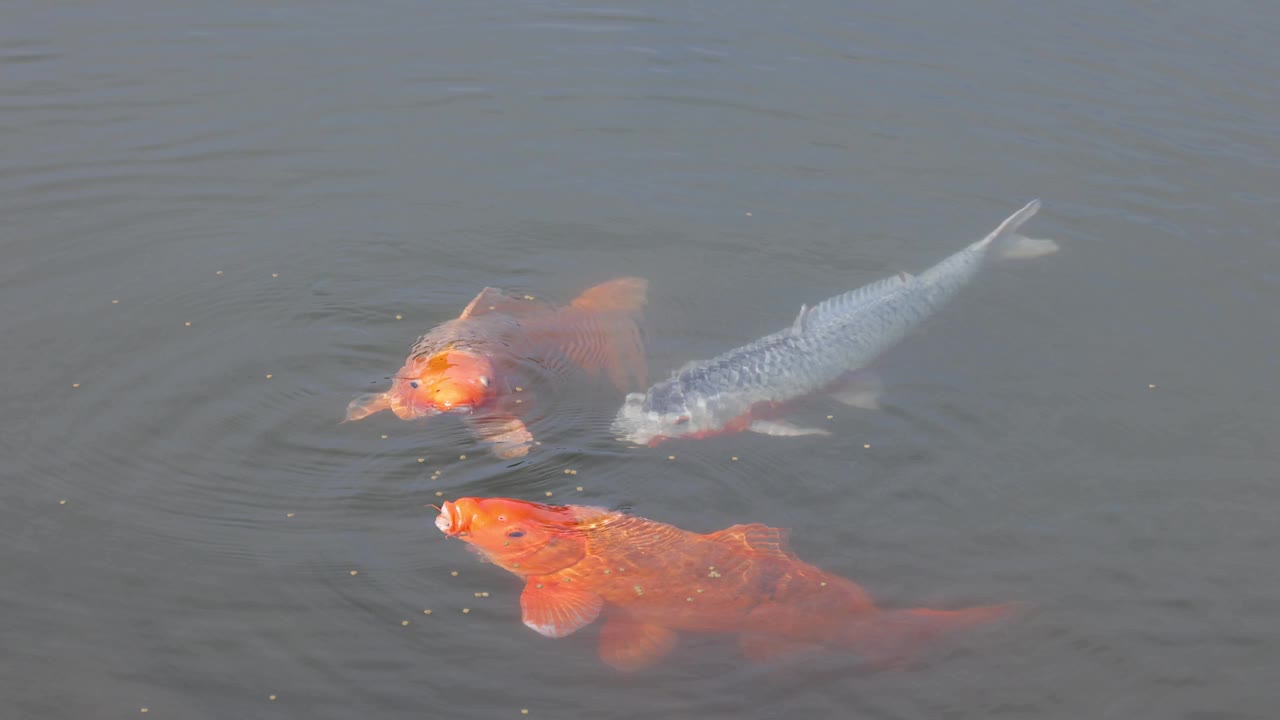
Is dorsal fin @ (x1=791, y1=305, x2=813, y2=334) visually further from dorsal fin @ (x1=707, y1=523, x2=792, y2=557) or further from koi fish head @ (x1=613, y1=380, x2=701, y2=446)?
dorsal fin @ (x1=707, y1=523, x2=792, y2=557)

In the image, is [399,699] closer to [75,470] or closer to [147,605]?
[147,605]

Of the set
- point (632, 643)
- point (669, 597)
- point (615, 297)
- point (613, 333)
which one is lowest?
point (632, 643)

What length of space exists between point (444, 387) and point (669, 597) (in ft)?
6.19

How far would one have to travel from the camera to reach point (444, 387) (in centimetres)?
599

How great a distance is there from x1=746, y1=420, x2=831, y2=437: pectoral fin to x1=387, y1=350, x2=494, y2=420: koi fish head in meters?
1.55

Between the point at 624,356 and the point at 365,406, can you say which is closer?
the point at 365,406

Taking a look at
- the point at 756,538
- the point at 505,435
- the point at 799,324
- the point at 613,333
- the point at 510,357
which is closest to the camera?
the point at 756,538

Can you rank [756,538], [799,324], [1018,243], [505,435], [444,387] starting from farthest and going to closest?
[1018,243]
[799,324]
[444,387]
[505,435]
[756,538]

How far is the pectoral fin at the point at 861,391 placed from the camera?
21.3 ft

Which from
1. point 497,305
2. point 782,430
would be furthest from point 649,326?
point 782,430

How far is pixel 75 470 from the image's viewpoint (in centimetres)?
549

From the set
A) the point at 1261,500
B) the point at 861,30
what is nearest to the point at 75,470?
the point at 1261,500

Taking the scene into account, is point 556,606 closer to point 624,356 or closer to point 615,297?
point 624,356

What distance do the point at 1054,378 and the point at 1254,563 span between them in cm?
170
